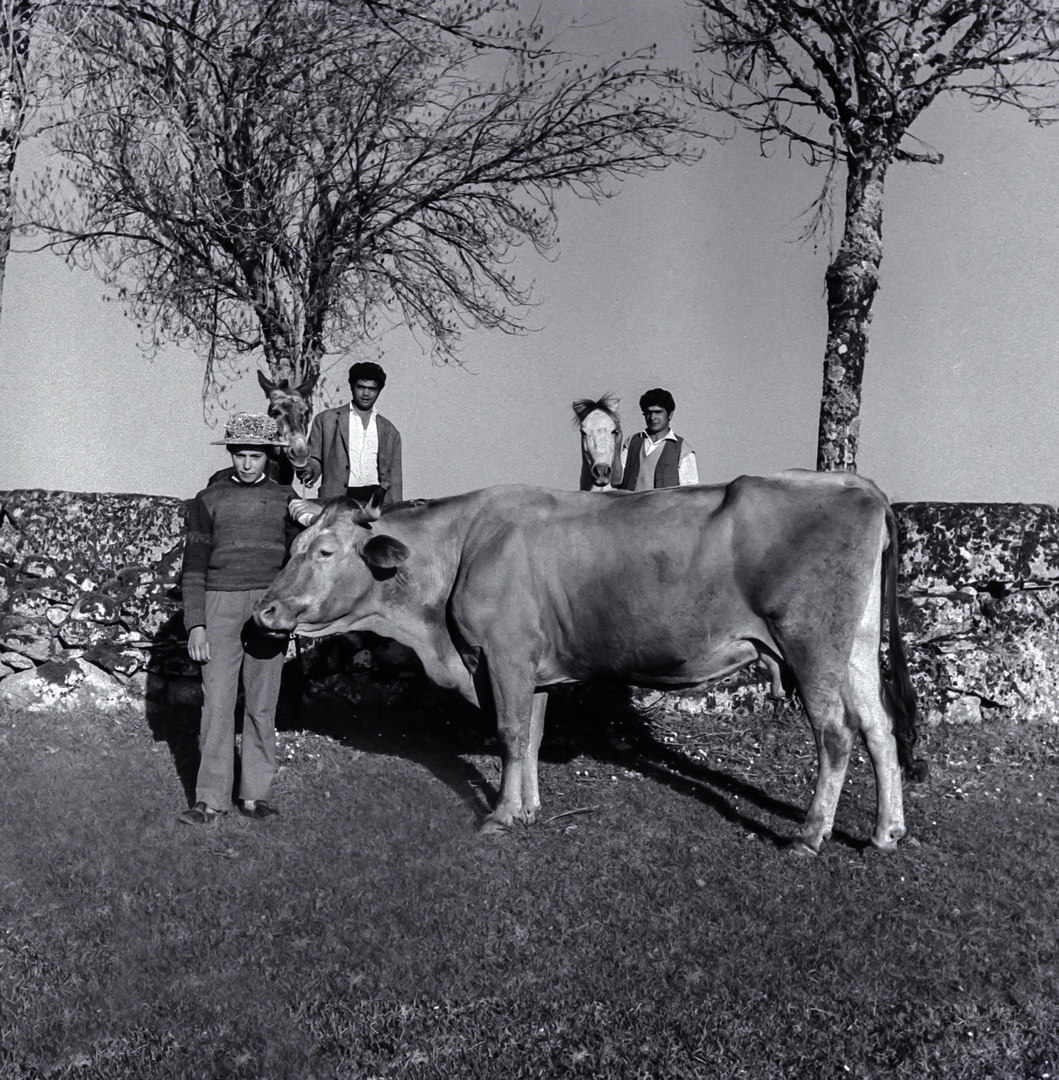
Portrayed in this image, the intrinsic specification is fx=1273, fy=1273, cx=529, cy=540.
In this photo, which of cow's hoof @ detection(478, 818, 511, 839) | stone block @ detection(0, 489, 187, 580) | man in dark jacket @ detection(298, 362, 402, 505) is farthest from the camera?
stone block @ detection(0, 489, 187, 580)

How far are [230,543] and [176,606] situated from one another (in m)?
2.87

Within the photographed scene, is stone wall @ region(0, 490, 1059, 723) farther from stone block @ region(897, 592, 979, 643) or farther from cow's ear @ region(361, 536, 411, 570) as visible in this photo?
cow's ear @ region(361, 536, 411, 570)

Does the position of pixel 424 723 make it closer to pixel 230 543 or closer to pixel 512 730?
Result: pixel 512 730

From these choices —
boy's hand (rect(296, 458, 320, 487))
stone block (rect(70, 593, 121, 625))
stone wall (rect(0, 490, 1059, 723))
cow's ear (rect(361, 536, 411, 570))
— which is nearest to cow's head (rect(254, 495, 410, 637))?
cow's ear (rect(361, 536, 411, 570))

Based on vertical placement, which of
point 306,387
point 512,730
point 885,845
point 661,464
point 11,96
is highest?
point 11,96

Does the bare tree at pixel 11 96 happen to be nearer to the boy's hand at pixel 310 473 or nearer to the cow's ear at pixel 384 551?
the boy's hand at pixel 310 473

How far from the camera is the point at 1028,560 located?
31.5 ft

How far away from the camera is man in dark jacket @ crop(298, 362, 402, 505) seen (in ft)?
30.6

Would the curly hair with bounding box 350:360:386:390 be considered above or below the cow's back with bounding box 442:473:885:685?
above

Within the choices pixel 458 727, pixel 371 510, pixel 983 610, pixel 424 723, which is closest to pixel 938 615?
pixel 983 610

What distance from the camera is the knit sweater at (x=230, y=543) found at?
7.50 metres

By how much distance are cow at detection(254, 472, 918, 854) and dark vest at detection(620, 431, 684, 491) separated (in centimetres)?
206

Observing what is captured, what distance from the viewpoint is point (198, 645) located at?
7.38 meters

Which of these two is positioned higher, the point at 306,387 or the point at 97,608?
the point at 306,387
